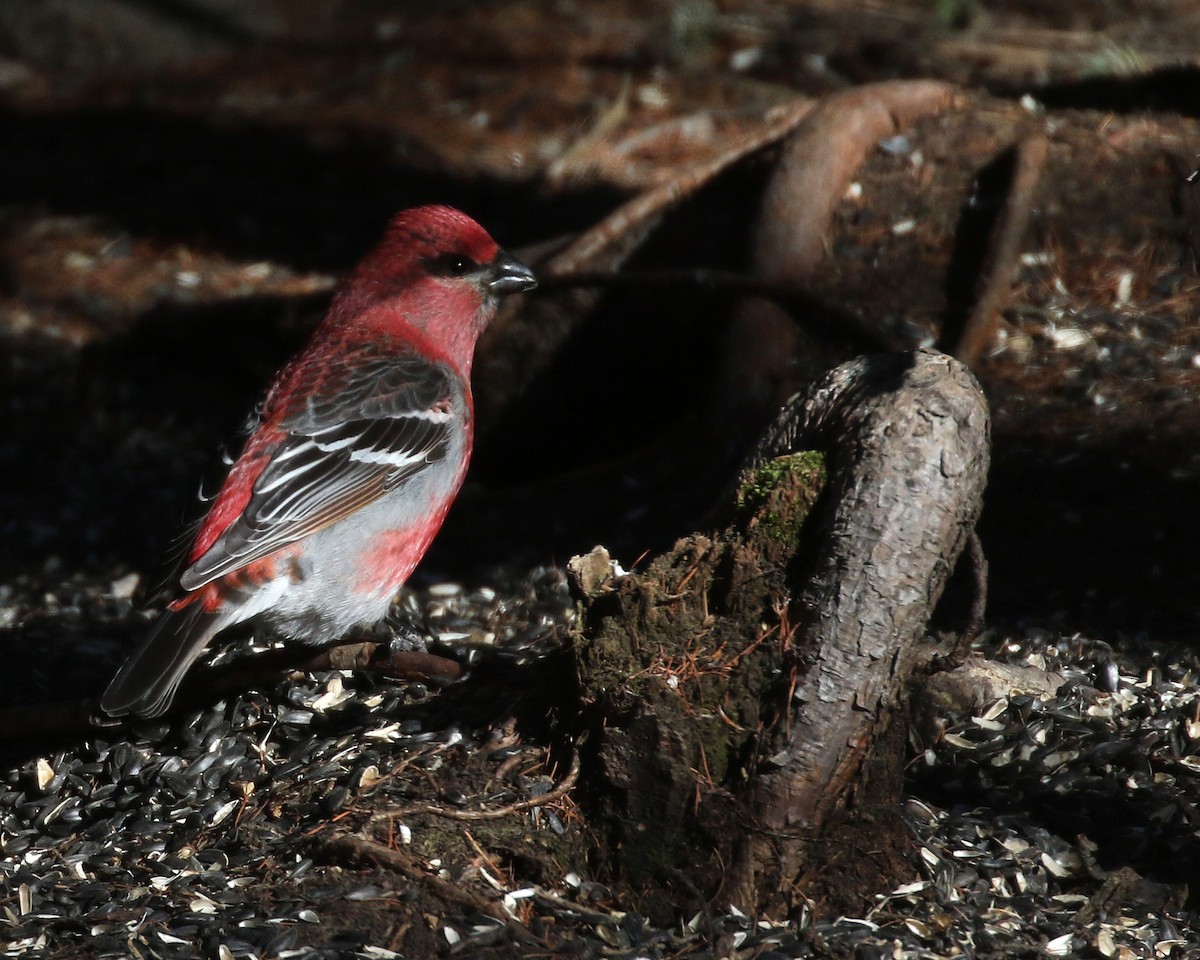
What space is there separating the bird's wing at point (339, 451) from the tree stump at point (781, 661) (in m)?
1.33

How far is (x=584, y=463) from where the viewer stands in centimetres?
611

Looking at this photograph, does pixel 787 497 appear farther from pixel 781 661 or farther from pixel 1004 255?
pixel 1004 255

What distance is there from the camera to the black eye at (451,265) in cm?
484

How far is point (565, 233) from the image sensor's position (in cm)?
681

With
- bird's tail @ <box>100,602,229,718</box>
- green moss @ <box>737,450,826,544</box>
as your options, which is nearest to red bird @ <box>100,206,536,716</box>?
bird's tail @ <box>100,602,229,718</box>

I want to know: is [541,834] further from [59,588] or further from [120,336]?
[120,336]

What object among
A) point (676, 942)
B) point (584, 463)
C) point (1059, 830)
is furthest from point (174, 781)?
point (584, 463)

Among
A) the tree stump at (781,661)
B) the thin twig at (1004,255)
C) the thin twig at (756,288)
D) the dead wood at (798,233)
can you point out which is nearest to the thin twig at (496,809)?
the tree stump at (781,661)

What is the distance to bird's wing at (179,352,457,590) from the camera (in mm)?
4070

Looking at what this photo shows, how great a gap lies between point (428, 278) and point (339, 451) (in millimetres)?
792

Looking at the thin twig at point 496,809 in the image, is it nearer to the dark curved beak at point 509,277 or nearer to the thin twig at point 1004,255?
the dark curved beak at point 509,277

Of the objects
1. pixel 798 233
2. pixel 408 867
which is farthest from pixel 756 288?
pixel 408 867

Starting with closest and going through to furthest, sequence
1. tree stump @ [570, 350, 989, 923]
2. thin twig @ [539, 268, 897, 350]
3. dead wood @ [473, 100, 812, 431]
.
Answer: tree stump @ [570, 350, 989, 923], thin twig @ [539, 268, 897, 350], dead wood @ [473, 100, 812, 431]

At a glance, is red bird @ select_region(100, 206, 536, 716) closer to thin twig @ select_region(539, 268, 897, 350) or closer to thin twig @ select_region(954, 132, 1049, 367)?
thin twig @ select_region(539, 268, 897, 350)
